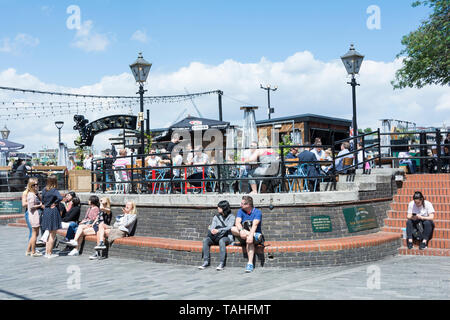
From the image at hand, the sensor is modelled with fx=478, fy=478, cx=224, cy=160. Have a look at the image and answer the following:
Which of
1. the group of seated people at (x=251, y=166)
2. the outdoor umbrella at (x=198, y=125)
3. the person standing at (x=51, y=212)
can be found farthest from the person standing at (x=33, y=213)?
the outdoor umbrella at (x=198, y=125)

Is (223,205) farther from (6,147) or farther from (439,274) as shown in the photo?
(6,147)

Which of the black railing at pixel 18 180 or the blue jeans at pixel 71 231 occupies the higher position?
the black railing at pixel 18 180

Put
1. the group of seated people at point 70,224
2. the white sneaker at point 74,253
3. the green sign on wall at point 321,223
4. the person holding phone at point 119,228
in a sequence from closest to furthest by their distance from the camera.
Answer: the green sign on wall at point 321,223 < the person holding phone at point 119,228 < the group of seated people at point 70,224 < the white sneaker at point 74,253

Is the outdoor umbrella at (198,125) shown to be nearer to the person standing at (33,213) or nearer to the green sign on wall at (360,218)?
the person standing at (33,213)

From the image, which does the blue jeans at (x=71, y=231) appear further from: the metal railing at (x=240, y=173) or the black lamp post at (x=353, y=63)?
the black lamp post at (x=353, y=63)

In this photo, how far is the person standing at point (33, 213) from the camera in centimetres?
1077

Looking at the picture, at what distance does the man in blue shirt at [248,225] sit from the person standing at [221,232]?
0.17 meters

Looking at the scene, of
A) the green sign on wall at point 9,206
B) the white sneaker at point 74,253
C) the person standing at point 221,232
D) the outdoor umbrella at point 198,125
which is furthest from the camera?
the green sign on wall at point 9,206

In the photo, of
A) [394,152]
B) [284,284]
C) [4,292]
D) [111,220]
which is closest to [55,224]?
[111,220]

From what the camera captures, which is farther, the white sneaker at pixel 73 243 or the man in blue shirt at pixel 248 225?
the white sneaker at pixel 73 243

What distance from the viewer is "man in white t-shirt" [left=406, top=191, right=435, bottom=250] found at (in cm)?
939

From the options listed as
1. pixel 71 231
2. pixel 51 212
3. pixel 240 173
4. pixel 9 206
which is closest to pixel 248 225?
pixel 240 173

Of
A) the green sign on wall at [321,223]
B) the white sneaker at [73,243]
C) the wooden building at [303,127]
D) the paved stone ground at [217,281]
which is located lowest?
the paved stone ground at [217,281]

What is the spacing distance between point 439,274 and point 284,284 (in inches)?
97.2
